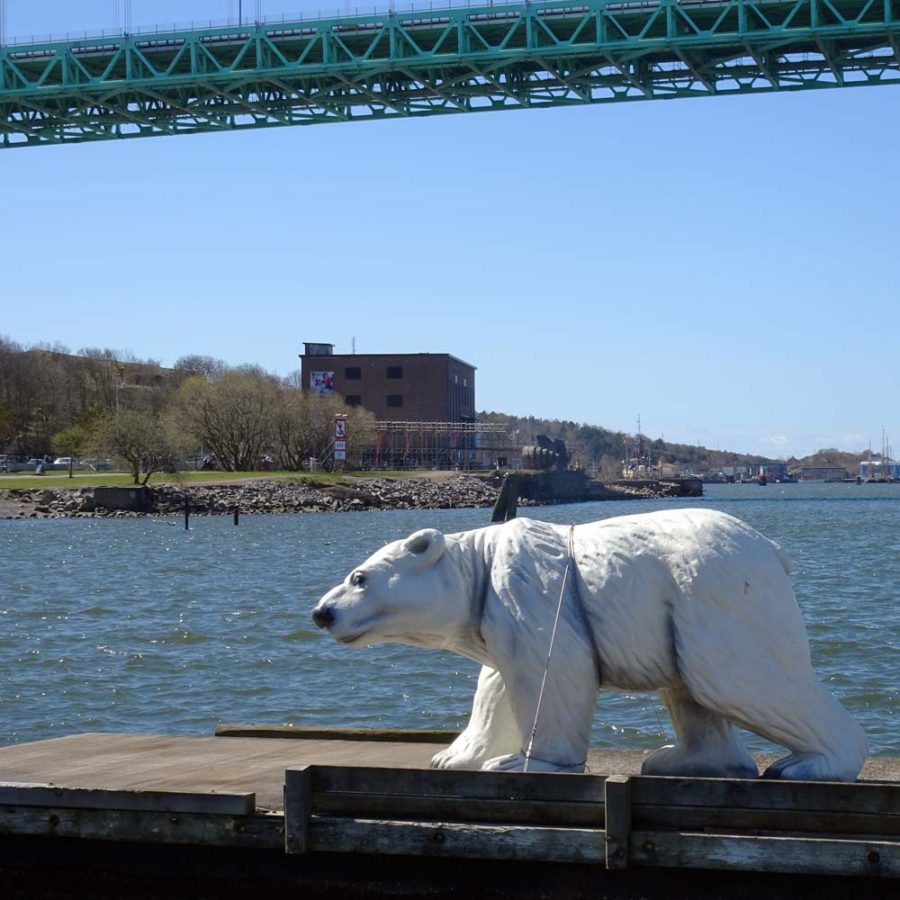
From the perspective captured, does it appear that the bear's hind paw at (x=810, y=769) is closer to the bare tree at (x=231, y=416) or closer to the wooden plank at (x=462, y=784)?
the wooden plank at (x=462, y=784)

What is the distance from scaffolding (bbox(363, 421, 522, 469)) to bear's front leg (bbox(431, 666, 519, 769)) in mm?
96082

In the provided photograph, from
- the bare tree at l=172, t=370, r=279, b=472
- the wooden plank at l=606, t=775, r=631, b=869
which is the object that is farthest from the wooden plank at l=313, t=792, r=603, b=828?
the bare tree at l=172, t=370, r=279, b=472

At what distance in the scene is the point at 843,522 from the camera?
61250mm

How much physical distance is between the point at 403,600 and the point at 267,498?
6648cm

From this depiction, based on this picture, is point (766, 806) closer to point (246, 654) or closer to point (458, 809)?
point (458, 809)

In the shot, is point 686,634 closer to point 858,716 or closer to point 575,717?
point 575,717

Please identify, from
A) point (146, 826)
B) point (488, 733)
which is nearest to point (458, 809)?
point (488, 733)

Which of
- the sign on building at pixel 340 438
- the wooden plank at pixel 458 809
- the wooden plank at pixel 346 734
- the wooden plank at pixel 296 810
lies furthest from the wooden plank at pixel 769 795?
the sign on building at pixel 340 438

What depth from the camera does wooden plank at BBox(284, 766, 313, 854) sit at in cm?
553

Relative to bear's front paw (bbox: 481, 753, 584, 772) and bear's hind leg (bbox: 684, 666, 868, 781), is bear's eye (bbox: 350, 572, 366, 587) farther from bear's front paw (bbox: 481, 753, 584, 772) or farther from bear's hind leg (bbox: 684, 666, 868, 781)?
bear's hind leg (bbox: 684, 666, 868, 781)

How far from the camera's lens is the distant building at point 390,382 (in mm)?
113312

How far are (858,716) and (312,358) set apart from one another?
103m

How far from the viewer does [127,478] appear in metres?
76.1

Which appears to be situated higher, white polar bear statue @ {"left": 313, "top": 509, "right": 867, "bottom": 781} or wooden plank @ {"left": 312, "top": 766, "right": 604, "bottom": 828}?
white polar bear statue @ {"left": 313, "top": 509, "right": 867, "bottom": 781}
